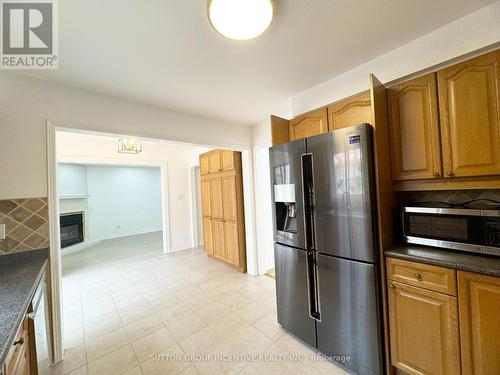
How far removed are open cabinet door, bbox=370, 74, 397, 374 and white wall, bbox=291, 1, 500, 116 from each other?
0.21 metres

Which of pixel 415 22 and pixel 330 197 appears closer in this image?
pixel 415 22

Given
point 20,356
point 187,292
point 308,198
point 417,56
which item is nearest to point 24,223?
point 20,356

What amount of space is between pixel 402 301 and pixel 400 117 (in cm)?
131

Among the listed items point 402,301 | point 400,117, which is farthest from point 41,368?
point 400,117

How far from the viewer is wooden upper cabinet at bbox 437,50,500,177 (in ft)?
4.04

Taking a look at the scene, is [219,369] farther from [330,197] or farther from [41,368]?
[330,197]

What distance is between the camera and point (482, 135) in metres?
1.27

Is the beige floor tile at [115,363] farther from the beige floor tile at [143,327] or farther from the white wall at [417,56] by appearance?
the white wall at [417,56]

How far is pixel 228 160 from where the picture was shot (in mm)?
3629

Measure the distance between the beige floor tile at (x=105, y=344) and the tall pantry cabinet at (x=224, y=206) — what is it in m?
1.90

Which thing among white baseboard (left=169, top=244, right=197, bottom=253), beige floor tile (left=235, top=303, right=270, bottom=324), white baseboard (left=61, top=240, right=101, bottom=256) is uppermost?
white baseboard (left=61, top=240, right=101, bottom=256)

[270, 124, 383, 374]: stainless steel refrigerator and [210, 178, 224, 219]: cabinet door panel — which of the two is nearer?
[270, 124, 383, 374]: stainless steel refrigerator

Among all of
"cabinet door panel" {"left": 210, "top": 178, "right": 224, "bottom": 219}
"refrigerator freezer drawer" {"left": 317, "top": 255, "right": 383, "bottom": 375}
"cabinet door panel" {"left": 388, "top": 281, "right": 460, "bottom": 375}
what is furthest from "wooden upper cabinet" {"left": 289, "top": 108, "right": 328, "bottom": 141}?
"cabinet door panel" {"left": 210, "top": 178, "right": 224, "bottom": 219}

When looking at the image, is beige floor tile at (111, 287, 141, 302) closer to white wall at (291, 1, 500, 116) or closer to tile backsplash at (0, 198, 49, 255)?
tile backsplash at (0, 198, 49, 255)
